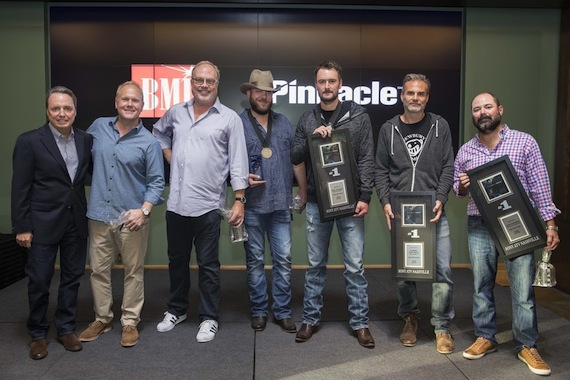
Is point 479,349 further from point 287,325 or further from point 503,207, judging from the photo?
point 287,325

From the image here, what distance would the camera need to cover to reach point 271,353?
3008 mm

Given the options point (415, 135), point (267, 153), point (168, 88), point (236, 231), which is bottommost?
point (236, 231)

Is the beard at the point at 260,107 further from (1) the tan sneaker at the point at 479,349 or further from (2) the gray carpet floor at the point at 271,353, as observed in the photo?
(1) the tan sneaker at the point at 479,349

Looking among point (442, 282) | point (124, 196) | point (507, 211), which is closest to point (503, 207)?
point (507, 211)

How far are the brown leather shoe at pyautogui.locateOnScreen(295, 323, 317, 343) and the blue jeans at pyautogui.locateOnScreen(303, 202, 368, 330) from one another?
0.03m

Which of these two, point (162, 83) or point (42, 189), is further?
point (162, 83)

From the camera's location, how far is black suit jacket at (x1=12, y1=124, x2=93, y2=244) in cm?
284

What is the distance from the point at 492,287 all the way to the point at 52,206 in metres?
2.52

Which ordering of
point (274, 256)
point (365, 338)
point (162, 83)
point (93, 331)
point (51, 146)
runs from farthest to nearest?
point (162, 83)
point (274, 256)
point (93, 331)
point (365, 338)
point (51, 146)

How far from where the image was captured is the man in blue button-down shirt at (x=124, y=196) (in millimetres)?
3043

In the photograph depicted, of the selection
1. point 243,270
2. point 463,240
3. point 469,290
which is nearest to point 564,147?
point 463,240

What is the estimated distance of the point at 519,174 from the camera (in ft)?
9.22

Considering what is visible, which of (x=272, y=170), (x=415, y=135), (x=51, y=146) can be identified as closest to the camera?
(x=51, y=146)

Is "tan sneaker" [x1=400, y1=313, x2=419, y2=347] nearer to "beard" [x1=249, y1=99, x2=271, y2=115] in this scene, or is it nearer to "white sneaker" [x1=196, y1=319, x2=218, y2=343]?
"white sneaker" [x1=196, y1=319, x2=218, y2=343]
